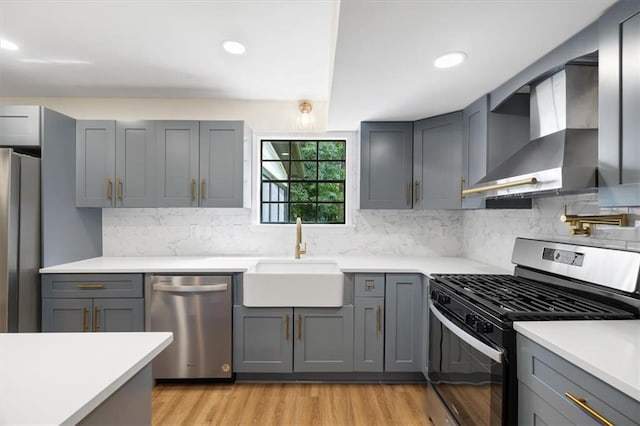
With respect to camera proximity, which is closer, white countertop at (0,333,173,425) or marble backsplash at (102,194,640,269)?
white countertop at (0,333,173,425)

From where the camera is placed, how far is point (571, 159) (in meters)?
1.39

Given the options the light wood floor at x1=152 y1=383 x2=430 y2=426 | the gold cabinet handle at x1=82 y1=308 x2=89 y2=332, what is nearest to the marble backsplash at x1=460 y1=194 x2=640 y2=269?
the light wood floor at x1=152 y1=383 x2=430 y2=426

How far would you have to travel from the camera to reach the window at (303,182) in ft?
10.8

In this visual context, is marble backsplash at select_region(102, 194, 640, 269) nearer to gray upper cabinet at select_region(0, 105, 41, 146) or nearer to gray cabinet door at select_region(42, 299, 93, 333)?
gray cabinet door at select_region(42, 299, 93, 333)

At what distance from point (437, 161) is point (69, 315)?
3.17m

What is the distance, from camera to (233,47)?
2186 mm

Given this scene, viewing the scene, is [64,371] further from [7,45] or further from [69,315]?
[7,45]

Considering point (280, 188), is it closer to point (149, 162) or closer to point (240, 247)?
point (240, 247)

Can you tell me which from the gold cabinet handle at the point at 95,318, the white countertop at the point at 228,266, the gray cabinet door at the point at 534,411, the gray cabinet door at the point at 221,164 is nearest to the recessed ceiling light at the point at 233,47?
Result: the gray cabinet door at the point at 221,164

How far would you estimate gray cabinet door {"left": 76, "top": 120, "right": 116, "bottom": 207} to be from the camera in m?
2.80

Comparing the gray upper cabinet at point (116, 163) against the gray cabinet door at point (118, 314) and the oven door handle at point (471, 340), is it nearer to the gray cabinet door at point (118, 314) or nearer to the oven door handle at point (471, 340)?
the gray cabinet door at point (118, 314)

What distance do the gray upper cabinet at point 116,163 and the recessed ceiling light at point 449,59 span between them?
7.82ft

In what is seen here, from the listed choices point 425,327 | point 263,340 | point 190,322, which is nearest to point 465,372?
point 425,327

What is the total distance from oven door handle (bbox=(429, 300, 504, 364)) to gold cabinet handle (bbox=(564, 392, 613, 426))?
0.27 meters
